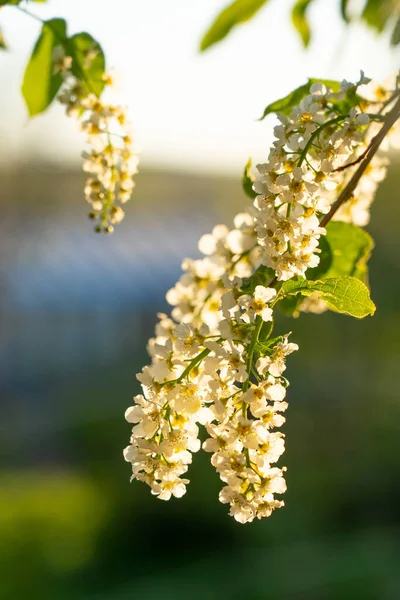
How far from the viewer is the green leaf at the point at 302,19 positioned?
919mm

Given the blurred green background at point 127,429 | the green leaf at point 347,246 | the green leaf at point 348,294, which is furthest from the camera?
the blurred green background at point 127,429

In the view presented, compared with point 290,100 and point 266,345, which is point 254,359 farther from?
point 290,100

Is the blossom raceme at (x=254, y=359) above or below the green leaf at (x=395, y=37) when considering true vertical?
below

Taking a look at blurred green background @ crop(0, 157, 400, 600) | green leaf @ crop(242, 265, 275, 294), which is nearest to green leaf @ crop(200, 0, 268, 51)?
green leaf @ crop(242, 265, 275, 294)

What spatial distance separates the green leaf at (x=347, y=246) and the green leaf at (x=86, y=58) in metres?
0.32

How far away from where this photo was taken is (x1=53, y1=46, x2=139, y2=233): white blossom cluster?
2.87 feet

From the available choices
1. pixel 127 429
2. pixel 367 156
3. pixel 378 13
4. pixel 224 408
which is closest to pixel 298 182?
pixel 367 156

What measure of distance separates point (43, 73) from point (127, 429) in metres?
6.80

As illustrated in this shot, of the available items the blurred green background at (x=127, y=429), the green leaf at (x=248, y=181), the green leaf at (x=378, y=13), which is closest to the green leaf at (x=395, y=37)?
the green leaf at (x=378, y=13)

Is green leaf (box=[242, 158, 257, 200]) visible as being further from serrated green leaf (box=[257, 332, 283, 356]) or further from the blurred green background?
the blurred green background

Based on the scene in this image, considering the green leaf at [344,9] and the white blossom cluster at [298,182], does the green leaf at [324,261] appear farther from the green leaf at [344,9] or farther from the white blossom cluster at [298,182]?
the green leaf at [344,9]

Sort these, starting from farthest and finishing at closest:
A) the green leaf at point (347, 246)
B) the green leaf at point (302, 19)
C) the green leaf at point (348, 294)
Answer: the green leaf at point (302, 19), the green leaf at point (347, 246), the green leaf at point (348, 294)

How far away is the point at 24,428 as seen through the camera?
868 centimetres

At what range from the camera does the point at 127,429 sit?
7.45 m
